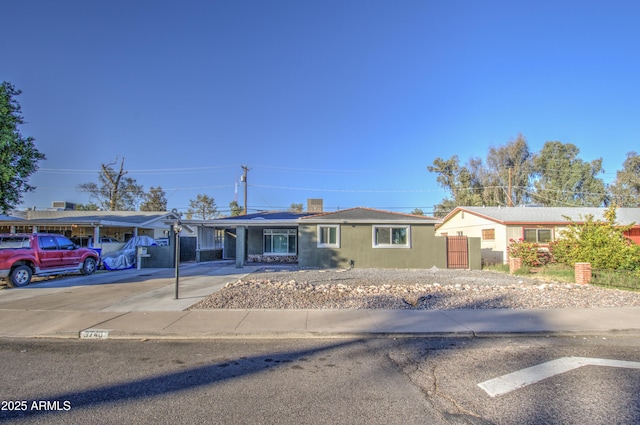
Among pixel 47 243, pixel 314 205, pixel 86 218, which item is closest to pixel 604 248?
pixel 314 205

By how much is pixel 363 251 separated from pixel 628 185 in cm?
4336

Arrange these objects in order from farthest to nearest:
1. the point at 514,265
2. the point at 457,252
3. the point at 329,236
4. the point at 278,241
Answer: the point at 278,241 → the point at 457,252 → the point at 329,236 → the point at 514,265

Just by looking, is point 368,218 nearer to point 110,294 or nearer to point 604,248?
point 604,248

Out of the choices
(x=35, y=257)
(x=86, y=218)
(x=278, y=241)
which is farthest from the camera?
(x=86, y=218)

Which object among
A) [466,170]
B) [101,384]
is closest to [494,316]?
[101,384]

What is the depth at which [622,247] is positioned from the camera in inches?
547

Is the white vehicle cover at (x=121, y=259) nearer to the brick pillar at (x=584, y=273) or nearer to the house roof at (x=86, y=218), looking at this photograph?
the house roof at (x=86, y=218)

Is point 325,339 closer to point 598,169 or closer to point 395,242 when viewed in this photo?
point 395,242

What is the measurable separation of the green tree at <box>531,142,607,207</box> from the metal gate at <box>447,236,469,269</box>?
29.8 m

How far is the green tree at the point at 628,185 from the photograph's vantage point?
43094 mm

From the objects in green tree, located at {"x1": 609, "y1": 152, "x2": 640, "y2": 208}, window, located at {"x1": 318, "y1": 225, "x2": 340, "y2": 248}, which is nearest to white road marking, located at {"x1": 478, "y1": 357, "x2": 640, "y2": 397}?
window, located at {"x1": 318, "y1": 225, "x2": 340, "y2": 248}

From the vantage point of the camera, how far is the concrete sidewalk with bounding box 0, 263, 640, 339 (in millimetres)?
6609

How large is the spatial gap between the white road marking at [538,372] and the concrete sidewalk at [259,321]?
147 centimetres

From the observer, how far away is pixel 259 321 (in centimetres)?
732
